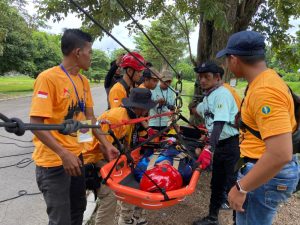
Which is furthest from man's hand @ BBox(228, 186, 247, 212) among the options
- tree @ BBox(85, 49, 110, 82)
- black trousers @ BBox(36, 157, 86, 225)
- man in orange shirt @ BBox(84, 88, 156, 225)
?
tree @ BBox(85, 49, 110, 82)

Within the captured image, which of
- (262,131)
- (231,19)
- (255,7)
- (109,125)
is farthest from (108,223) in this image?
(255,7)

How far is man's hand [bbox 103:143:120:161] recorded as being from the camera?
2674 mm

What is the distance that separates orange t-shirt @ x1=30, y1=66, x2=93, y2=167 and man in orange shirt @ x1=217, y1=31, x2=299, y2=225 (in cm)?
120

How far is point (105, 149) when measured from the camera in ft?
8.93

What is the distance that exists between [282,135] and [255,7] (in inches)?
173

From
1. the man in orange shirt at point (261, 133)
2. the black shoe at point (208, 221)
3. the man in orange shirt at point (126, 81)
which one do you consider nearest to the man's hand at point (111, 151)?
the man in orange shirt at point (126, 81)

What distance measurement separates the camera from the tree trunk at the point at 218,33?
496 centimetres

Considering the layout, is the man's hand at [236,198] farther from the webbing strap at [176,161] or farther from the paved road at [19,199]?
the paved road at [19,199]

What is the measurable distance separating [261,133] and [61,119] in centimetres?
142

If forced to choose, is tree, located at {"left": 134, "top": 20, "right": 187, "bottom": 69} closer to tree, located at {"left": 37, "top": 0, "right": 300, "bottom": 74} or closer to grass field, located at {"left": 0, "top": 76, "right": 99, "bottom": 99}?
tree, located at {"left": 37, "top": 0, "right": 300, "bottom": 74}

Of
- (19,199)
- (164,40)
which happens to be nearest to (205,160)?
(19,199)

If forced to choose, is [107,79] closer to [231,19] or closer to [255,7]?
[231,19]

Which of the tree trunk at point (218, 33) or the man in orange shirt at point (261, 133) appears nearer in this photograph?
the man in orange shirt at point (261, 133)

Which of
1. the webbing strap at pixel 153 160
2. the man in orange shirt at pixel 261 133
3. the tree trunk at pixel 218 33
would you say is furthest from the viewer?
the tree trunk at pixel 218 33
